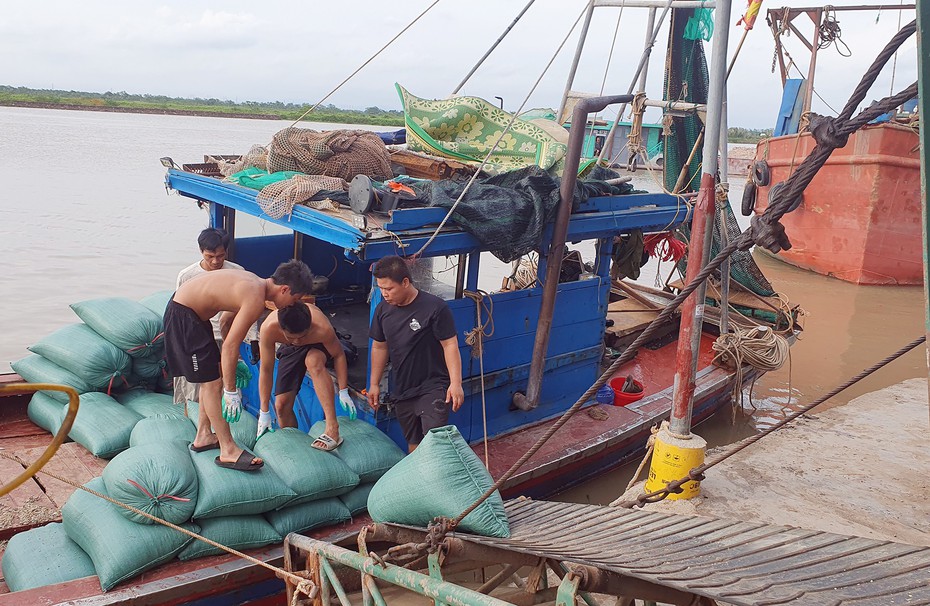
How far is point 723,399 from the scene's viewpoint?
7.62 meters

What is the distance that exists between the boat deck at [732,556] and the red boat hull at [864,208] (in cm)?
1236

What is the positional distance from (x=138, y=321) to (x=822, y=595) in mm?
4773

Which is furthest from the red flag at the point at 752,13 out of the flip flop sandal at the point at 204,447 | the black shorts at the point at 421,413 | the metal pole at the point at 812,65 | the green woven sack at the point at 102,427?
the metal pole at the point at 812,65

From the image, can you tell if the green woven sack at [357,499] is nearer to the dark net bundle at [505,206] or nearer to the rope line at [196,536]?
the rope line at [196,536]

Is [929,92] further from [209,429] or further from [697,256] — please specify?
[209,429]

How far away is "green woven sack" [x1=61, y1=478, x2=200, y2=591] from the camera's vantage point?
3411 mm

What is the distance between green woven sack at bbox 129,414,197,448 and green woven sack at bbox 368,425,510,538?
1.43 m

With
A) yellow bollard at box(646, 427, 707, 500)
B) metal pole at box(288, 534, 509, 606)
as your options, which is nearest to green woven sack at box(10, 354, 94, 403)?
metal pole at box(288, 534, 509, 606)

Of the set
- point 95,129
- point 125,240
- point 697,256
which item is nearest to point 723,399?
point 697,256

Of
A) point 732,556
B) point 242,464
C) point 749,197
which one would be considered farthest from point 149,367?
point 749,197

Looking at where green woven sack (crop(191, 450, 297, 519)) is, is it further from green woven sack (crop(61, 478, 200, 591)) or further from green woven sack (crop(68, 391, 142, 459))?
green woven sack (crop(68, 391, 142, 459))

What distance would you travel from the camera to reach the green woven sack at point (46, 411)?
16.6ft

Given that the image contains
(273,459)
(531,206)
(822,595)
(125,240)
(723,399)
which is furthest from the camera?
(125,240)

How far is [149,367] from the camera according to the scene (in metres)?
5.50
